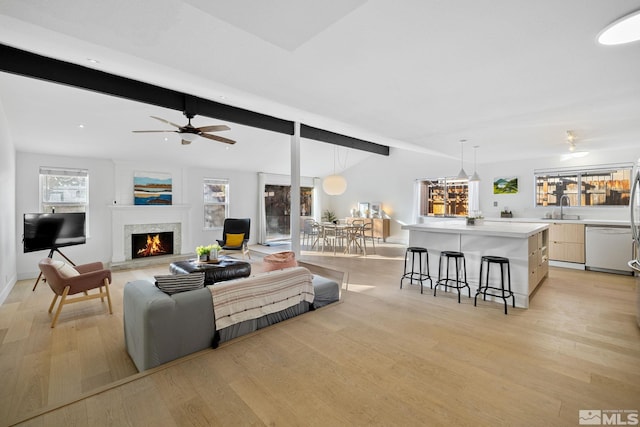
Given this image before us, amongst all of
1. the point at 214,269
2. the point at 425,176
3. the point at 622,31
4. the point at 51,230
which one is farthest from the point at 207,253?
the point at 425,176

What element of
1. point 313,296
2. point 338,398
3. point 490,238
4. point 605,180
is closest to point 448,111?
point 490,238

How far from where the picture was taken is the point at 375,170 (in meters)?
9.59

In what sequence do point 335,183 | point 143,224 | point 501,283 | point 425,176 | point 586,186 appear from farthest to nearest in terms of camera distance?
point 425,176 → point 335,183 → point 143,224 → point 586,186 → point 501,283

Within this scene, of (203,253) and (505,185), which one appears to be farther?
(505,185)

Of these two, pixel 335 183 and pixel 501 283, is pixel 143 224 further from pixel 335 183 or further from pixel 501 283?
pixel 501 283

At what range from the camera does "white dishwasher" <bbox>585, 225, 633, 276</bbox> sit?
5.01 meters

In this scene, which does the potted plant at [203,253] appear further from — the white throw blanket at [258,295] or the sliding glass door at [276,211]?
the sliding glass door at [276,211]

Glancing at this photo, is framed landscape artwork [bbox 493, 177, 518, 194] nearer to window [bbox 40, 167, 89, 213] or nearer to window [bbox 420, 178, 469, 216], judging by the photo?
window [bbox 420, 178, 469, 216]

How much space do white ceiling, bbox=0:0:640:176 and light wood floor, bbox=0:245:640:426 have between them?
7.46 feet

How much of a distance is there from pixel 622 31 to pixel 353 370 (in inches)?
108

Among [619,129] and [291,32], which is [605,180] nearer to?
[619,129]

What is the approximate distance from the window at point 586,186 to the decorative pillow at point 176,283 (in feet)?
24.1

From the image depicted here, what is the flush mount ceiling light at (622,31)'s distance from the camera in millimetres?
1521

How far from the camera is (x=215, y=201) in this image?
309 inches
